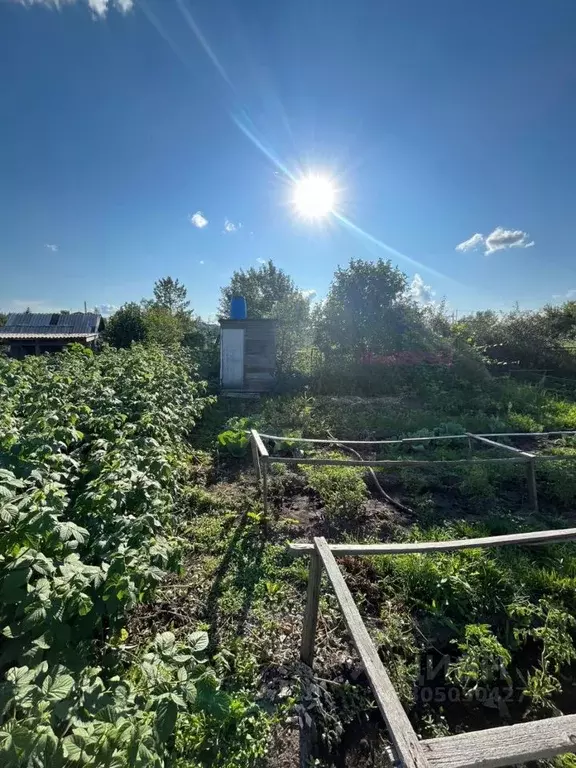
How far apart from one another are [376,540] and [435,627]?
1.02 m

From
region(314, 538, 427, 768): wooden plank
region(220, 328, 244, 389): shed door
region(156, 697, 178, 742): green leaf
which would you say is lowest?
region(156, 697, 178, 742): green leaf

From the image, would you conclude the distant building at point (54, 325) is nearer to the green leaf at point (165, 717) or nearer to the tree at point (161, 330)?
the tree at point (161, 330)

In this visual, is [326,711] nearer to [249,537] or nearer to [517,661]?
[517,661]

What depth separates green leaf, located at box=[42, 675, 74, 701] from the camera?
1036 mm

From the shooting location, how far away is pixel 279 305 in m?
13.6

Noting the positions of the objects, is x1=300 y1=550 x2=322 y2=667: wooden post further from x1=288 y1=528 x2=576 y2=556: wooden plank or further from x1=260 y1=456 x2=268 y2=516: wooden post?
x1=260 y1=456 x2=268 y2=516: wooden post

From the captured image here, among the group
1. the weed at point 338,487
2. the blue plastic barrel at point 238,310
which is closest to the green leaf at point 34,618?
the weed at point 338,487

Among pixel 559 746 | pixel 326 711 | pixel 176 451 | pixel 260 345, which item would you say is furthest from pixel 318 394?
pixel 559 746

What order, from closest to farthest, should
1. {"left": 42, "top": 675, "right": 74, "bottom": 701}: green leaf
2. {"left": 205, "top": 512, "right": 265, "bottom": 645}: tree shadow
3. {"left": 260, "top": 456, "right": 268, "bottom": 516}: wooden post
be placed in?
1. {"left": 42, "top": 675, "right": 74, "bottom": 701}: green leaf
2. {"left": 205, "top": 512, "right": 265, "bottom": 645}: tree shadow
3. {"left": 260, "top": 456, "right": 268, "bottom": 516}: wooden post

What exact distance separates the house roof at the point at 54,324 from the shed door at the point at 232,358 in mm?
15838

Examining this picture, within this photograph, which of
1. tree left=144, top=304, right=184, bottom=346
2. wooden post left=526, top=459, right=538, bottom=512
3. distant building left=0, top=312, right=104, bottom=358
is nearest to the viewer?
wooden post left=526, top=459, right=538, bottom=512

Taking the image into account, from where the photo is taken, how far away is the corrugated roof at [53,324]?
2275 centimetres

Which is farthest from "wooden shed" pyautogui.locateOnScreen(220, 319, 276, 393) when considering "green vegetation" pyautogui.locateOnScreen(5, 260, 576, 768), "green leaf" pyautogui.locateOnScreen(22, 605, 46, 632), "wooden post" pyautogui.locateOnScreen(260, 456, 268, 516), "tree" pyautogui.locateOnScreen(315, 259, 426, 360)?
"green leaf" pyautogui.locateOnScreen(22, 605, 46, 632)

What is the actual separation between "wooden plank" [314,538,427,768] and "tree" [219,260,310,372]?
9.24 m
